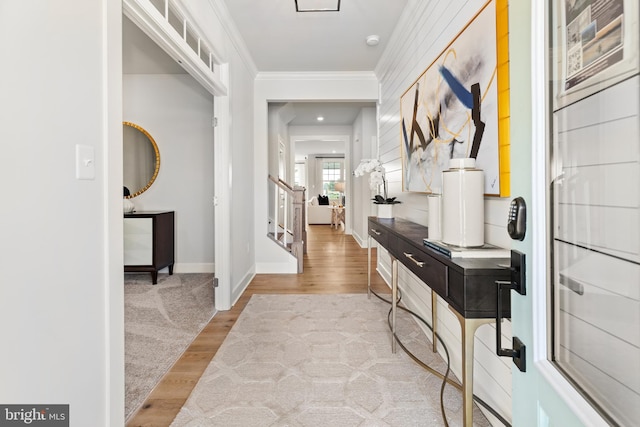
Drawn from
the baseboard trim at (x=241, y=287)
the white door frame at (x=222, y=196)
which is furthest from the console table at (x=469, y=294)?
the baseboard trim at (x=241, y=287)

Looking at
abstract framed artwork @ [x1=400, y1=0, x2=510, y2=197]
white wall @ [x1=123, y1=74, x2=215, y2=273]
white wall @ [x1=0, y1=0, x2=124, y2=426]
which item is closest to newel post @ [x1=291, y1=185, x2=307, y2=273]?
white wall @ [x1=123, y1=74, x2=215, y2=273]

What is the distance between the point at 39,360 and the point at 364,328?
1.97m

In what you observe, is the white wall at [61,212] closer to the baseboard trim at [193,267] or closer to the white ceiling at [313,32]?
the white ceiling at [313,32]

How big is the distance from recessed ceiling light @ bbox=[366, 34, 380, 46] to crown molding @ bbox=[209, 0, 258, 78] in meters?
1.32

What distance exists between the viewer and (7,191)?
2.68 ft

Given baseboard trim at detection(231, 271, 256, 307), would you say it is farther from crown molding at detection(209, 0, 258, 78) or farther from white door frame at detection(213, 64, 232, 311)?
crown molding at detection(209, 0, 258, 78)

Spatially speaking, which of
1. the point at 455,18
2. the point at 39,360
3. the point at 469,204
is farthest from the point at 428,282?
the point at 455,18

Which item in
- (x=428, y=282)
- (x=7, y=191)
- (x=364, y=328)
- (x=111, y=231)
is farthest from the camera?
(x=364, y=328)

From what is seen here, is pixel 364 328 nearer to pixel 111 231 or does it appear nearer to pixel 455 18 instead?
pixel 111 231

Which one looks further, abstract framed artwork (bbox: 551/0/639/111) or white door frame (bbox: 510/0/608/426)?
white door frame (bbox: 510/0/608/426)

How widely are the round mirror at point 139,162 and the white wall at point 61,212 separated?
3173mm

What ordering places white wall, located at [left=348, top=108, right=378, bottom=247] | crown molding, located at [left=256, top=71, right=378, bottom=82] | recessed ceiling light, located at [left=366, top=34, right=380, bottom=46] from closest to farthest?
recessed ceiling light, located at [left=366, top=34, right=380, bottom=46] < crown molding, located at [left=256, top=71, right=378, bottom=82] < white wall, located at [left=348, top=108, right=378, bottom=247]

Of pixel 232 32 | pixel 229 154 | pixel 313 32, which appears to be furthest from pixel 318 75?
pixel 229 154

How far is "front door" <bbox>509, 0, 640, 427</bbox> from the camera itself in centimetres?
45
